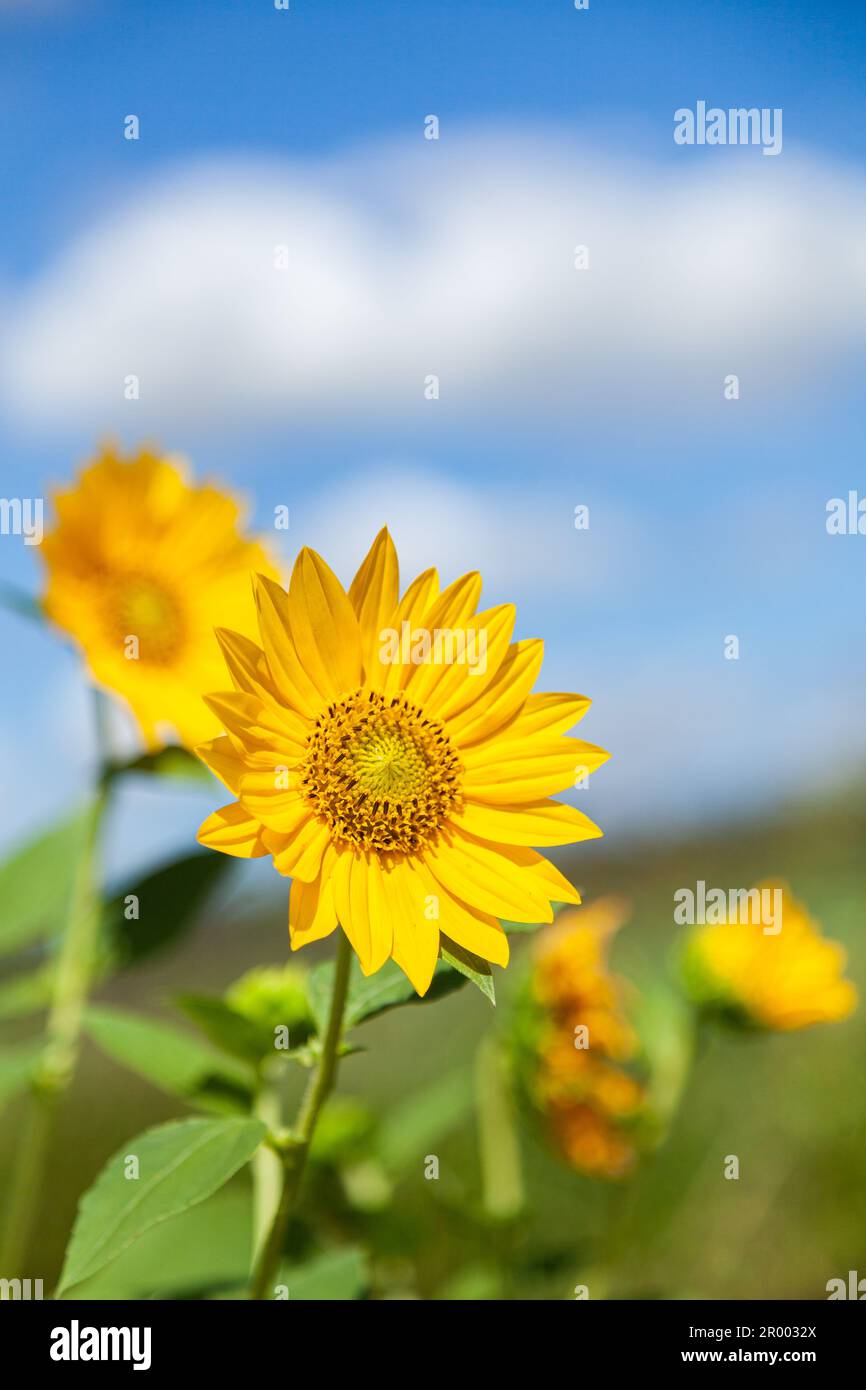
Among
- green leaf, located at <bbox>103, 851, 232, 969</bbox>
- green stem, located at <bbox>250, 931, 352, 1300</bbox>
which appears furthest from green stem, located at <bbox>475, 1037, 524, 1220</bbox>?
green stem, located at <bbox>250, 931, 352, 1300</bbox>

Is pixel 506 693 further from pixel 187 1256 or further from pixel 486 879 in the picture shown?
pixel 187 1256

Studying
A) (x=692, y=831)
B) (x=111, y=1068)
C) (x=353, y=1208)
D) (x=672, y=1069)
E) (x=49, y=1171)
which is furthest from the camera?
(x=692, y=831)

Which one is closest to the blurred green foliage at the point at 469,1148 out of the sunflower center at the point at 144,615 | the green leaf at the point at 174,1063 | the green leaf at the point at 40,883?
the green leaf at the point at 174,1063

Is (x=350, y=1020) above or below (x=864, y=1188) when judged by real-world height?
above

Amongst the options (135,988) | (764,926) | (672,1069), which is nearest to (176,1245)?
(672,1069)

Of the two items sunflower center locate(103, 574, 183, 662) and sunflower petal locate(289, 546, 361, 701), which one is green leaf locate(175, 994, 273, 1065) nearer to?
sunflower petal locate(289, 546, 361, 701)
